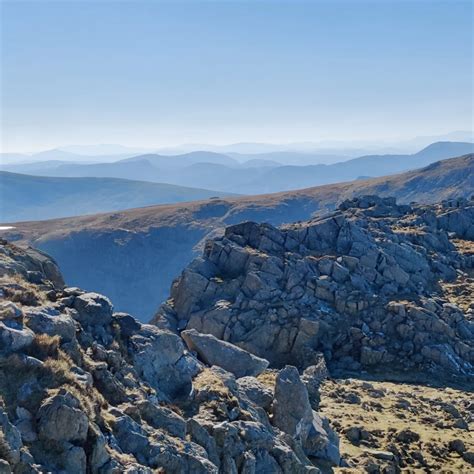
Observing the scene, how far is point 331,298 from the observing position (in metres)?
43.1

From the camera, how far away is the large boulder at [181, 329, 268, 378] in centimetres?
2553

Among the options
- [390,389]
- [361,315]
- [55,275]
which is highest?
[55,275]

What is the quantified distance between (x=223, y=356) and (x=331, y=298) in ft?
62.9

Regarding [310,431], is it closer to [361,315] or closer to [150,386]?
[150,386]

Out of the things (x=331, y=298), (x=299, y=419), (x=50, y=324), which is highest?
(x=50, y=324)

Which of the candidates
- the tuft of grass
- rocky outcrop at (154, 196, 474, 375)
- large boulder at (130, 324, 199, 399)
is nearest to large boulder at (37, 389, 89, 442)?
the tuft of grass

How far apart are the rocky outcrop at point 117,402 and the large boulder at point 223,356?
2.91 metres

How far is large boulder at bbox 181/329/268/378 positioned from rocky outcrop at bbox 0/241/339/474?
291 centimetres

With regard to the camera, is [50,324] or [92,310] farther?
[92,310]

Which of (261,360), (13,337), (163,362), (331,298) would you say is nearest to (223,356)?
(261,360)

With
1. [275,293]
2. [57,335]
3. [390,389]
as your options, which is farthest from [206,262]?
[57,335]

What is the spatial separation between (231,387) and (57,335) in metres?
7.00

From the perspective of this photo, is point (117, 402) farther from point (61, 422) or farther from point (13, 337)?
point (13, 337)

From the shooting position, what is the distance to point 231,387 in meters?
19.9
